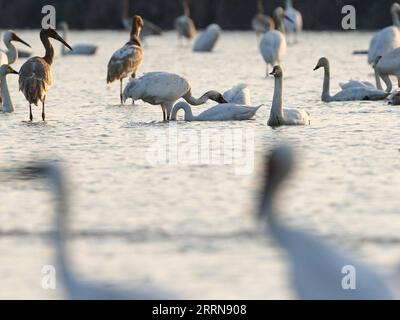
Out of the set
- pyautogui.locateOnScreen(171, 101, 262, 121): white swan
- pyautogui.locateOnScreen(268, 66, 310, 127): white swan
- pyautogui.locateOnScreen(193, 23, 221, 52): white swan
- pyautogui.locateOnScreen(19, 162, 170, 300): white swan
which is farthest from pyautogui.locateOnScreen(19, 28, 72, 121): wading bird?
pyautogui.locateOnScreen(193, 23, 221, 52): white swan

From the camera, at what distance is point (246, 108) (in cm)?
1473

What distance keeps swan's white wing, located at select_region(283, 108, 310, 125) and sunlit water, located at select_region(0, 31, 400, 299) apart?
0.17 meters

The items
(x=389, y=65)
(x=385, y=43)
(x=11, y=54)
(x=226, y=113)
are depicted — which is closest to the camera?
(x=226, y=113)

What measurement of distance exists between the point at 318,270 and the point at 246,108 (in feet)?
31.3

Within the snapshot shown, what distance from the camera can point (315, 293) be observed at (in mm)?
5355

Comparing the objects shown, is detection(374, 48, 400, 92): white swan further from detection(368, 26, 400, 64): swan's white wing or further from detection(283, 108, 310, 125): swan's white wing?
detection(283, 108, 310, 125): swan's white wing

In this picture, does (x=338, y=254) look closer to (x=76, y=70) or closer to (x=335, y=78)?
(x=335, y=78)

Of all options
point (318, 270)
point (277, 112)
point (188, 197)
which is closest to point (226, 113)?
point (277, 112)

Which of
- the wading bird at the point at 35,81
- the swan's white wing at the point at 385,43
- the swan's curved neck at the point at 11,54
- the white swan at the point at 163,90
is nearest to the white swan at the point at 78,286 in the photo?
the white swan at the point at 163,90

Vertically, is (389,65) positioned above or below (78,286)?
below

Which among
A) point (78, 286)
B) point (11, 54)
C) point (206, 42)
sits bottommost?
point (206, 42)

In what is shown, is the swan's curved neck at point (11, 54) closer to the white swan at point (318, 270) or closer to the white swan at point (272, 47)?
the white swan at point (272, 47)

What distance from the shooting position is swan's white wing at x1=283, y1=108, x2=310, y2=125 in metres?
14.2

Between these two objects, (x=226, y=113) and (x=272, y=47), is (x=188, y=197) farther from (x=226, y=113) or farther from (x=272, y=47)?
(x=272, y=47)
